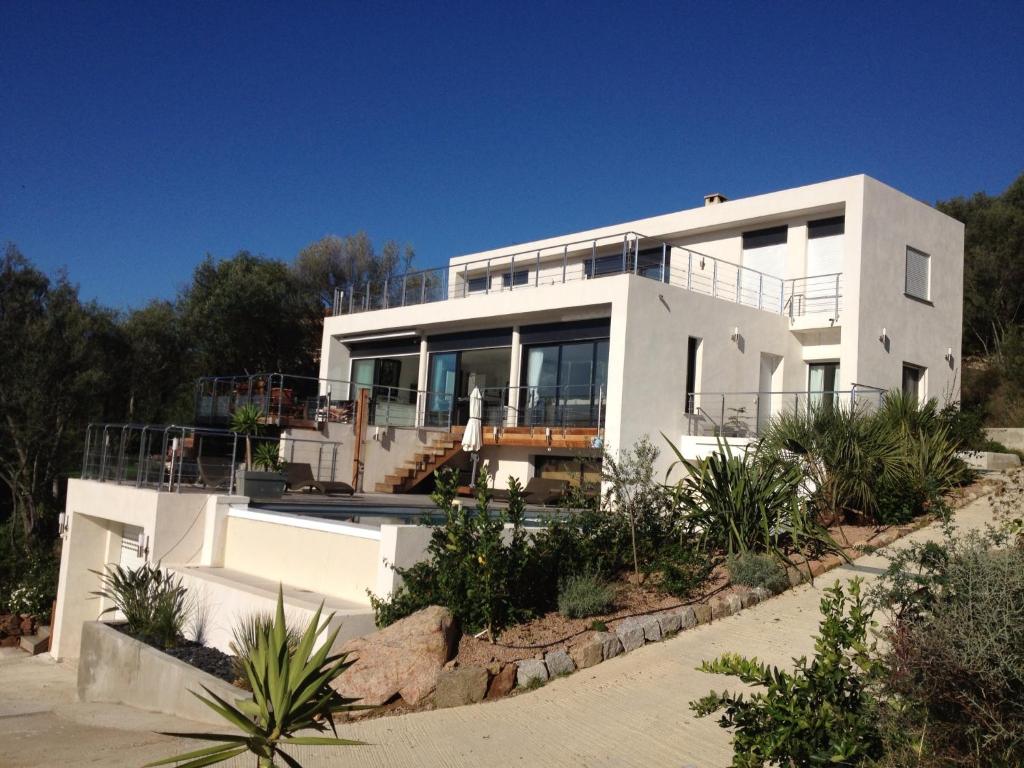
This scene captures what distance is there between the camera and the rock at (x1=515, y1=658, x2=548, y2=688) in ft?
27.7

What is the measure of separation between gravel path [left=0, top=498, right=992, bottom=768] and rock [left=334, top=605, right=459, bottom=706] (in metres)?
0.36

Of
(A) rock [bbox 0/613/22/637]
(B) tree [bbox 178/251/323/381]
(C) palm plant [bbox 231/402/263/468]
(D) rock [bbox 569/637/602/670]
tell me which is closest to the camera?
(D) rock [bbox 569/637/602/670]

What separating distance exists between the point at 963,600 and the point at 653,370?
13.6m

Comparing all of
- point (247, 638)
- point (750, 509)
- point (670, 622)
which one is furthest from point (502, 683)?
point (750, 509)

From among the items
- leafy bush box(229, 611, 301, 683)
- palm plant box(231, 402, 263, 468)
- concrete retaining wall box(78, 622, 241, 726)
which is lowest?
concrete retaining wall box(78, 622, 241, 726)

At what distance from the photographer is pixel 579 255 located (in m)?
27.4

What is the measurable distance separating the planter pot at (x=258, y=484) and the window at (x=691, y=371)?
28.5ft

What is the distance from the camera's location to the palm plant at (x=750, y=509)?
11.4m

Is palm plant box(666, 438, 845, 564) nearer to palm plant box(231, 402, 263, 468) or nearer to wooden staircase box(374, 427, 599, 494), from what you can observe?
wooden staircase box(374, 427, 599, 494)

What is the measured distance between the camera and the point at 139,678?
10875 millimetres

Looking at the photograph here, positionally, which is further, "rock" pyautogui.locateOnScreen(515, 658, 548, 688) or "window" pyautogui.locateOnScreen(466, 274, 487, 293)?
"window" pyautogui.locateOnScreen(466, 274, 487, 293)

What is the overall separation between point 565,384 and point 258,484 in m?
8.26

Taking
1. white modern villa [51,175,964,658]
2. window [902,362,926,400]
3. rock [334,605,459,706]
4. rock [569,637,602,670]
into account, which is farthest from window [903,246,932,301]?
rock [334,605,459,706]

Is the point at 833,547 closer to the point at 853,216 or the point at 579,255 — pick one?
the point at 853,216
